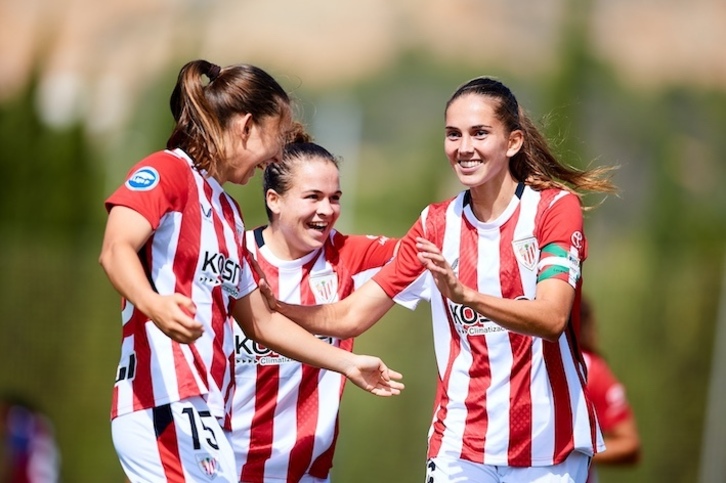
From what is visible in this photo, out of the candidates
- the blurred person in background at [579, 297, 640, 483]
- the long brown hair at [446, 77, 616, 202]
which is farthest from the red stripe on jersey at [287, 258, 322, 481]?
the blurred person in background at [579, 297, 640, 483]

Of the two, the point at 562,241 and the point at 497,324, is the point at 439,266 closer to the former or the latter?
the point at 497,324

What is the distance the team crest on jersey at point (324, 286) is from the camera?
4.20 m

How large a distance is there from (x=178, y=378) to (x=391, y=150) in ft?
23.7

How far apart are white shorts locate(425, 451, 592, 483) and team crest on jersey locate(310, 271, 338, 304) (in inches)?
32.6

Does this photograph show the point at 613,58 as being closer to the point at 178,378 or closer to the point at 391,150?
the point at 391,150

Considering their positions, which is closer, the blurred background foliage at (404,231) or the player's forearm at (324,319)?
the player's forearm at (324,319)

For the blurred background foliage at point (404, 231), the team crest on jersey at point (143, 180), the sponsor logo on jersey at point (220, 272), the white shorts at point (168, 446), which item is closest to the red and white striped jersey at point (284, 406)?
the sponsor logo on jersey at point (220, 272)

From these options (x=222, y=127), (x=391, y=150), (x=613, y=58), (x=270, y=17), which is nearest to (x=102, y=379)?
(x=391, y=150)

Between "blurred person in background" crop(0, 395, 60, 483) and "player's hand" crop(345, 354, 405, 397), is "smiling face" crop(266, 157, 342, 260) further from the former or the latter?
"blurred person in background" crop(0, 395, 60, 483)

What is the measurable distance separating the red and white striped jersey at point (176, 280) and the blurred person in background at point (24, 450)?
4762 millimetres

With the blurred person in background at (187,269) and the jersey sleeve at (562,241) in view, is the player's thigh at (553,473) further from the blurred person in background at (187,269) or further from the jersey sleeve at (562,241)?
the blurred person in background at (187,269)

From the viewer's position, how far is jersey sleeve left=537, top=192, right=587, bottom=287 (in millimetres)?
3518

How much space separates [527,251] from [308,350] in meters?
0.80

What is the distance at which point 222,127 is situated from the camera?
11.1 ft
